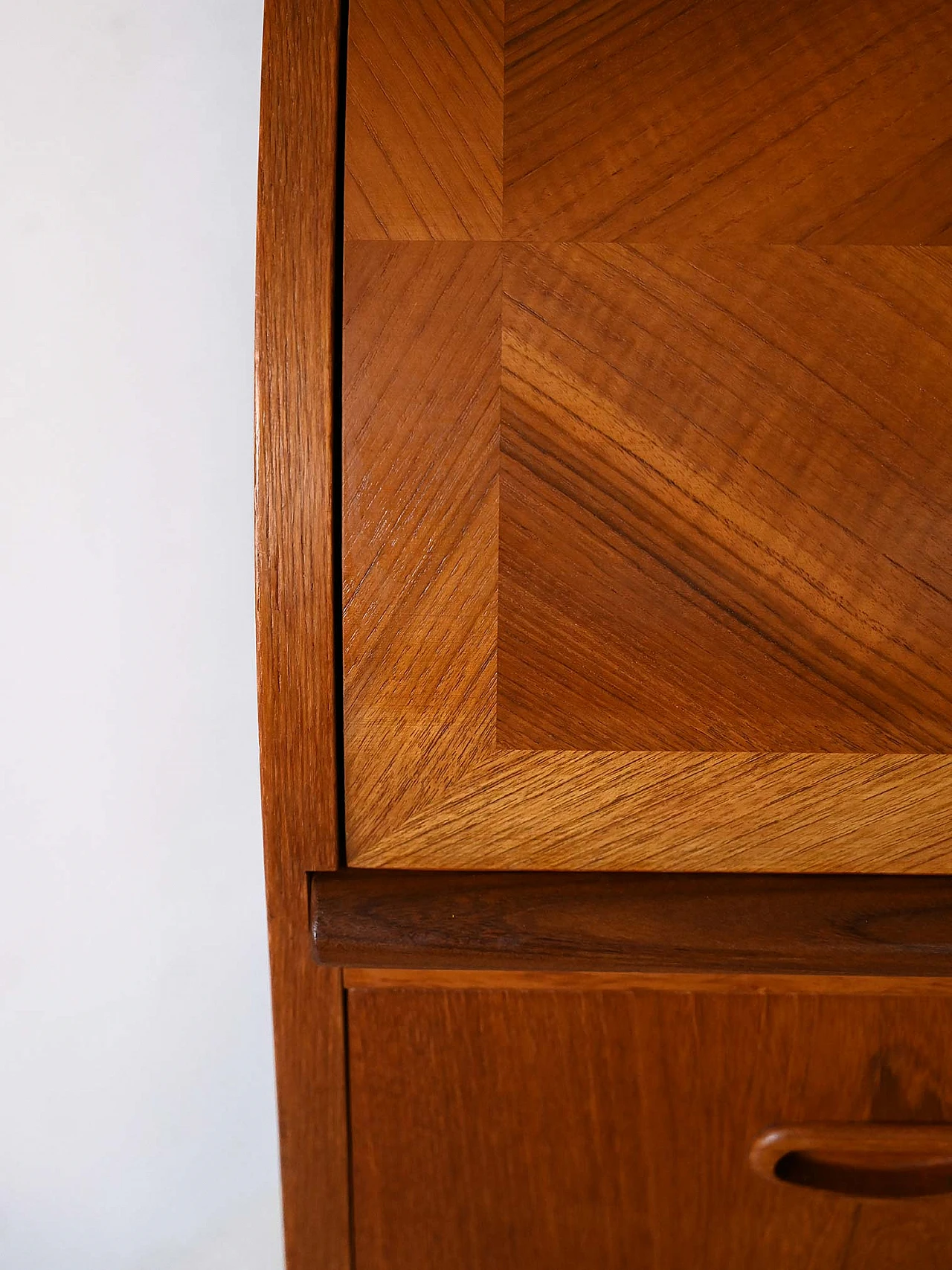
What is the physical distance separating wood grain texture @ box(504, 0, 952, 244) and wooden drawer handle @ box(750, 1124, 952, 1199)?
0.31m

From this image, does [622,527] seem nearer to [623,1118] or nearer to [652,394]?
[652,394]

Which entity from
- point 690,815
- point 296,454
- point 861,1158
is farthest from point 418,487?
point 861,1158

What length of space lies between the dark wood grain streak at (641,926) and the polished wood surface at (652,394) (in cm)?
4

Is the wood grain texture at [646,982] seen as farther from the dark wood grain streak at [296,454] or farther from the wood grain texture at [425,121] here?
the wood grain texture at [425,121]

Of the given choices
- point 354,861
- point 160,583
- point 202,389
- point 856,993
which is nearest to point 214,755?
point 160,583

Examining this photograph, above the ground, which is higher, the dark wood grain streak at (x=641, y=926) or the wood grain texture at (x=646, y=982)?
the dark wood grain streak at (x=641, y=926)

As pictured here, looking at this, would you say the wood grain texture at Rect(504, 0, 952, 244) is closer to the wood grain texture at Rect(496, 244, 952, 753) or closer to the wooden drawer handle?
the wood grain texture at Rect(496, 244, 952, 753)

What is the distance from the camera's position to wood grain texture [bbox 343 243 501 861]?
30cm

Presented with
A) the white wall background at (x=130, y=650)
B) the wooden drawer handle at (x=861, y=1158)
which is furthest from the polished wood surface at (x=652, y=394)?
the white wall background at (x=130, y=650)

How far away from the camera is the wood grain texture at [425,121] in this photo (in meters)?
0.31

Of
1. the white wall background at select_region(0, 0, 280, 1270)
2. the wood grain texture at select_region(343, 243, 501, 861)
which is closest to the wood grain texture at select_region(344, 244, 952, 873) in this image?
the wood grain texture at select_region(343, 243, 501, 861)

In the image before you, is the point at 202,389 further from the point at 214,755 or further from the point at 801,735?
the point at 801,735

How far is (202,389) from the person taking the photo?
0.60m

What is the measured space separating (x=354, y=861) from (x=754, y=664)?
0.51 feet
